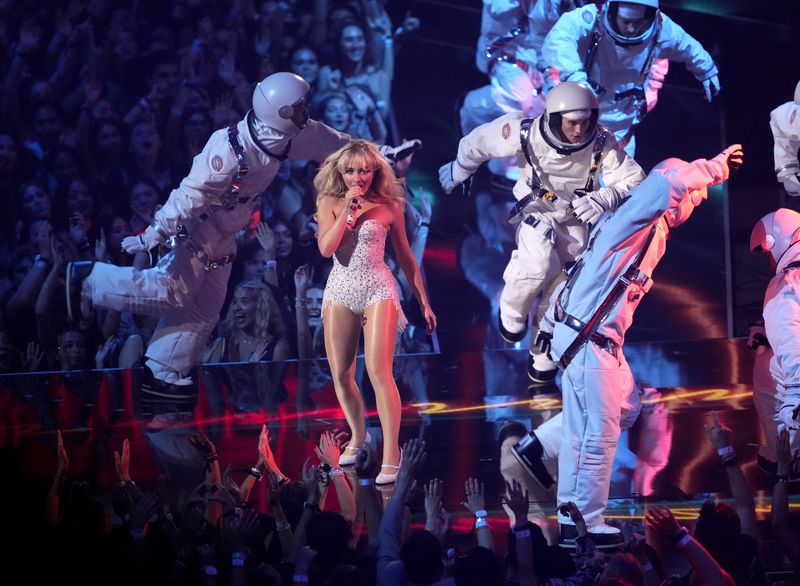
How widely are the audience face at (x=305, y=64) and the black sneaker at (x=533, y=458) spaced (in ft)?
13.6

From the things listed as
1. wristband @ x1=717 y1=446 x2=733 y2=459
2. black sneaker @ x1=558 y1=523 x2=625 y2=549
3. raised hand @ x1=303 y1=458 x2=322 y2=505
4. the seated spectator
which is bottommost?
black sneaker @ x1=558 y1=523 x2=625 y2=549

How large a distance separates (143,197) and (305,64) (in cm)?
157

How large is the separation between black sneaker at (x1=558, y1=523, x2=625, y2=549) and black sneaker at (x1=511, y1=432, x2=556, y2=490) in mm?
538

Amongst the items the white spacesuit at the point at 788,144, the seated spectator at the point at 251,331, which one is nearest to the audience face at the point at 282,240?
the seated spectator at the point at 251,331

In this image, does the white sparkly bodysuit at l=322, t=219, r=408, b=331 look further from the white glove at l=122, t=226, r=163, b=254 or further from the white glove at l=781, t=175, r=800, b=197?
the white glove at l=781, t=175, r=800, b=197

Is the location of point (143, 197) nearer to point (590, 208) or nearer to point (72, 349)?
point (72, 349)

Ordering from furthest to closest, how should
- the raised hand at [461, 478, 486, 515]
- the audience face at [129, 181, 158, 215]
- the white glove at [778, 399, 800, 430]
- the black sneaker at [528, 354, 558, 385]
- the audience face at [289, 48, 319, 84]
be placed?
the audience face at [289, 48, 319, 84]
the audience face at [129, 181, 158, 215]
the black sneaker at [528, 354, 558, 385]
the white glove at [778, 399, 800, 430]
the raised hand at [461, 478, 486, 515]

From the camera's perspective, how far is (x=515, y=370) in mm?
6641

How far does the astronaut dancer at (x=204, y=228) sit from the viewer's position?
17.0 feet

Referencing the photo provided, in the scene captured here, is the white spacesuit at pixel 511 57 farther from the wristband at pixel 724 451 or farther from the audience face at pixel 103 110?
the wristband at pixel 724 451

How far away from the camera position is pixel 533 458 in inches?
174

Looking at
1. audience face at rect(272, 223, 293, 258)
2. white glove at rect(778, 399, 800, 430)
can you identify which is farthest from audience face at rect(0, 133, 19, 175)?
white glove at rect(778, 399, 800, 430)

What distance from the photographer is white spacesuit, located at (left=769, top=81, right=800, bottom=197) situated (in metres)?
5.60

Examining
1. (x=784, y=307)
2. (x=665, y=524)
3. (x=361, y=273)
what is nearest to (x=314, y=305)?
(x=361, y=273)
